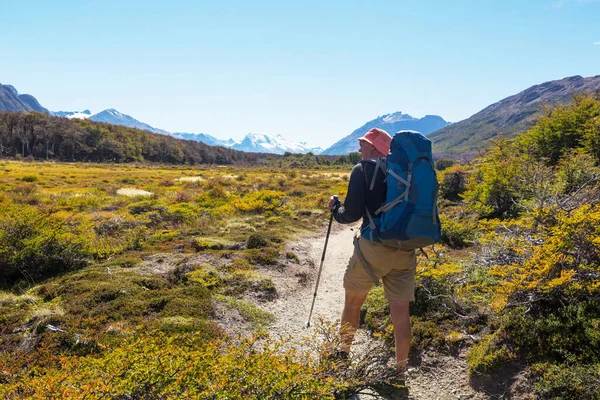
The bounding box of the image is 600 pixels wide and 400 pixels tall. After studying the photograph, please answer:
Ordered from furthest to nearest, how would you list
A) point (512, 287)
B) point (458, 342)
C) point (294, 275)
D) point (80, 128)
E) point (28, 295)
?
point (80, 128) → point (294, 275) → point (28, 295) → point (458, 342) → point (512, 287)

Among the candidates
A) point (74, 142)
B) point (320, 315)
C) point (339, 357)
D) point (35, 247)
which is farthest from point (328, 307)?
point (74, 142)

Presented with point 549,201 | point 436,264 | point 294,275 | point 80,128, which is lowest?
point 294,275

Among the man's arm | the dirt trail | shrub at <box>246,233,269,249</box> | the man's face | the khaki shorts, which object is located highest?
→ the man's face

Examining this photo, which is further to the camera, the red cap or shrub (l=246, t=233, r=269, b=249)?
shrub (l=246, t=233, r=269, b=249)

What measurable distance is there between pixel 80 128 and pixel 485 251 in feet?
363

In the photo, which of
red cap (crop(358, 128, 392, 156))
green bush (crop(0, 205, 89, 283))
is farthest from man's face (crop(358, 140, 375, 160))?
green bush (crop(0, 205, 89, 283))

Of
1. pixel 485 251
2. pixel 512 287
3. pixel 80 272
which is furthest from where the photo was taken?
pixel 80 272

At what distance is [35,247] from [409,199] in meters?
8.08

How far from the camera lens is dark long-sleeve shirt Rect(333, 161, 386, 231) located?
11.2 feet

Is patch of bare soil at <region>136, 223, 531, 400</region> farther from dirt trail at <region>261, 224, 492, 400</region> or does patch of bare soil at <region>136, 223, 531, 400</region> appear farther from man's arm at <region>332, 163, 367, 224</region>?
man's arm at <region>332, 163, 367, 224</region>

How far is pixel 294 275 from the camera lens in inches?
334

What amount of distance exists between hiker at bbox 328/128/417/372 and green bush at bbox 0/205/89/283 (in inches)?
286

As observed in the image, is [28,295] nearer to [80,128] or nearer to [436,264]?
[436,264]

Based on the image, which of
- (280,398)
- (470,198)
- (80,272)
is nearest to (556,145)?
(470,198)
